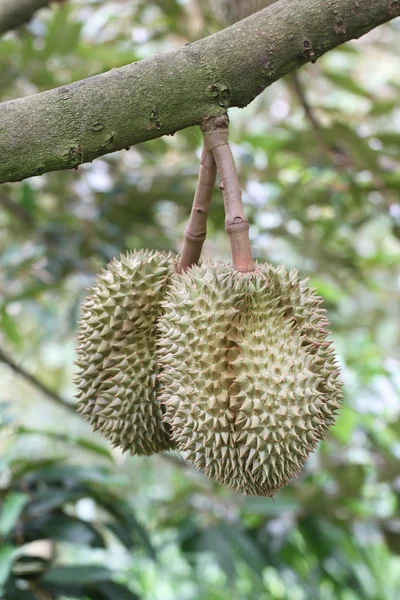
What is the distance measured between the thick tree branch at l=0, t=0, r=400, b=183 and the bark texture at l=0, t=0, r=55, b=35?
31.2 inches

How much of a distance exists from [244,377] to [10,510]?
33.6 inches

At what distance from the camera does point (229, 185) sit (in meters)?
0.93

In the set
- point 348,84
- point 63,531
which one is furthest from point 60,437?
point 348,84

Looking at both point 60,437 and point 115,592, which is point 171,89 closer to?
point 60,437

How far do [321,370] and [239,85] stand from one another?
0.43m

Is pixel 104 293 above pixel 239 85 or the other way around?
the other way around

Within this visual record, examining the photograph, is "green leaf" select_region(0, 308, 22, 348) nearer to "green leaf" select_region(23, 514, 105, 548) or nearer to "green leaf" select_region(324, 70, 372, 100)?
"green leaf" select_region(23, 514, 105, 548)

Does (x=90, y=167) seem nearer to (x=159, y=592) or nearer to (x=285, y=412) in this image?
(x=285, y=412)

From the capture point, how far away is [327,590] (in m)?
2.40

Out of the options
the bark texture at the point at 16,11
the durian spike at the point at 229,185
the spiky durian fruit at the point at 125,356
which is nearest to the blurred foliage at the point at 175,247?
the bark texture at the point at 16,11

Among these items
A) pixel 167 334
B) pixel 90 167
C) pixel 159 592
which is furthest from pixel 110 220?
pixel 159 592

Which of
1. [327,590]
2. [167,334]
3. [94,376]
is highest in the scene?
[167,334]

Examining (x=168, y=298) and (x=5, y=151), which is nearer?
(x=5, y=151)

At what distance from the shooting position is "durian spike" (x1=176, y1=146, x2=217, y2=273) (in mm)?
969
